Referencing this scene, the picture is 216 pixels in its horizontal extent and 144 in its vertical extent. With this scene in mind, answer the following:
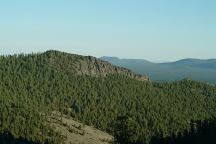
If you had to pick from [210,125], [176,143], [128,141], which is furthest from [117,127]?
[210,125]

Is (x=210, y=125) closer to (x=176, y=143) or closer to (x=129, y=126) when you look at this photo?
(x=176, y=143)

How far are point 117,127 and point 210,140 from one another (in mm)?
34228

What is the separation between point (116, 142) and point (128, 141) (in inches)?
273

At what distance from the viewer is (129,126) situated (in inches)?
6540

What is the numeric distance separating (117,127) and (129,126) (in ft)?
22.4

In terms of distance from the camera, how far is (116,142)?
6919 inches

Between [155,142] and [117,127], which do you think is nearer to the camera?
[117,127]

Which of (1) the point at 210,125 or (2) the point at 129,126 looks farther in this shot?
(1) the point at 210,125

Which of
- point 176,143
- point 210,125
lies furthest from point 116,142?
point 210,125

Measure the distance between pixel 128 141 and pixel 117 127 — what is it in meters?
6.17

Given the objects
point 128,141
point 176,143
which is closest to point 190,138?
point 176,143

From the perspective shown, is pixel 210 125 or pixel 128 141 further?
pixel 210 125

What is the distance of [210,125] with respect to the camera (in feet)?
624

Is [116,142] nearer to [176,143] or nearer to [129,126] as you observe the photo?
[129,126]
